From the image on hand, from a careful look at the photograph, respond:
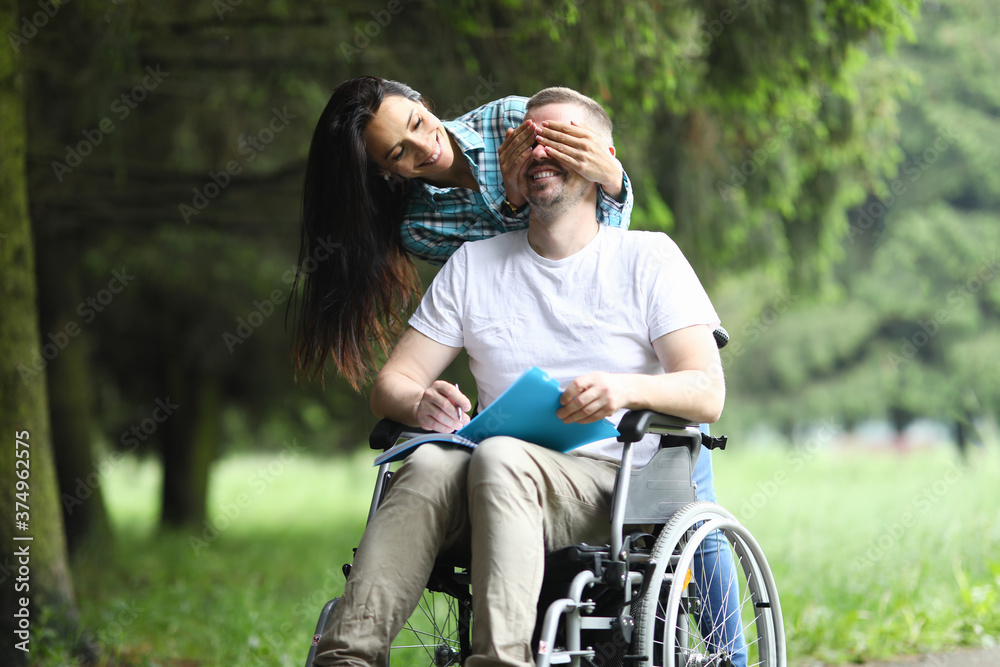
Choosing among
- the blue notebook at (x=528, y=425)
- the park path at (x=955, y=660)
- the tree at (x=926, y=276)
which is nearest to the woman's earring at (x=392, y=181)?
the blue notebook at (x=528, y=425)

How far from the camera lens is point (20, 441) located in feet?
13.3

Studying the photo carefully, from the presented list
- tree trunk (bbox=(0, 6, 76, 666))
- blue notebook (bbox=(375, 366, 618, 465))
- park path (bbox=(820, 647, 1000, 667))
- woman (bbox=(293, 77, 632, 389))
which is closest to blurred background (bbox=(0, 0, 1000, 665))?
tree trunk (bbox=(0, 6, 76, 666))

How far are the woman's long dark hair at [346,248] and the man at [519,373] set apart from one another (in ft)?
0.82

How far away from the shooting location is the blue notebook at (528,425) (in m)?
2.14

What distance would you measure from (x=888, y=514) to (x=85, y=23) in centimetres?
680

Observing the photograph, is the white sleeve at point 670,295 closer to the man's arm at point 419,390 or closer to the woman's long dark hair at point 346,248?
the man's arm at point 419,390

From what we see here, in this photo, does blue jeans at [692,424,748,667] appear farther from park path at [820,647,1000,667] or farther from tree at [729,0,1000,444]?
tree at [729,0,1000,444]

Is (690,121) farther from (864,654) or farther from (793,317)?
(793,317)

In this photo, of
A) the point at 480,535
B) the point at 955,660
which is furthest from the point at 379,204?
the point at 955,660

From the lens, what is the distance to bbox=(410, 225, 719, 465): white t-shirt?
2.46 meters

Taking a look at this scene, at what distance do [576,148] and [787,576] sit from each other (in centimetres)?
381

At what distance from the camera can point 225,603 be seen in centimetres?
589

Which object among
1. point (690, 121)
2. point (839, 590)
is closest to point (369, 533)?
point (839, 590)

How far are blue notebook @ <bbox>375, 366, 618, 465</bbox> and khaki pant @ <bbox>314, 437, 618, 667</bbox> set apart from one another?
5cm
